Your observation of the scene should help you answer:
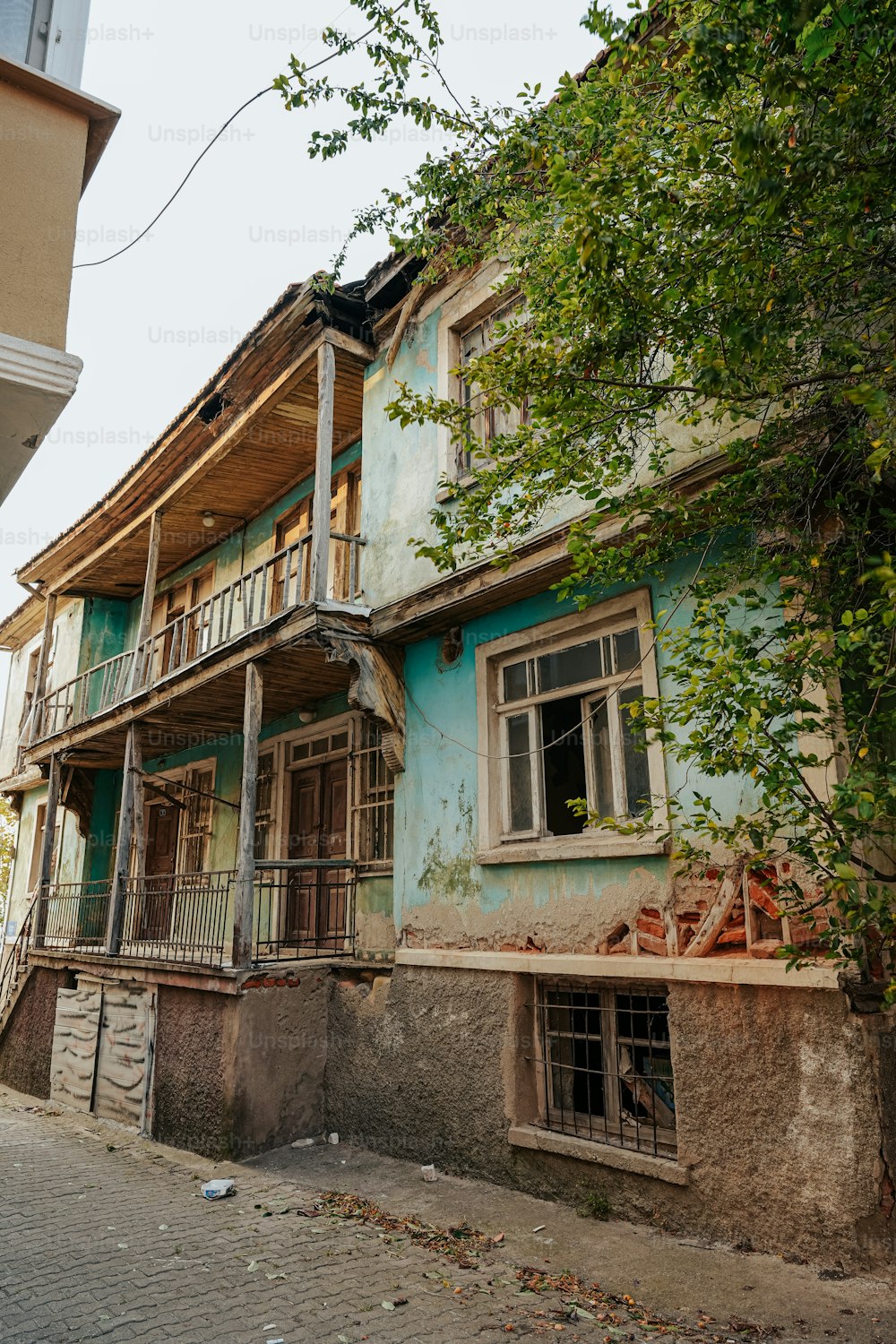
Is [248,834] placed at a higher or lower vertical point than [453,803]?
lower

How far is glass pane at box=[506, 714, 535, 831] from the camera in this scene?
7.53m

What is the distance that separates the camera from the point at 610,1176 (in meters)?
6.06

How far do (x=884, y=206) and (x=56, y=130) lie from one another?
3528mm

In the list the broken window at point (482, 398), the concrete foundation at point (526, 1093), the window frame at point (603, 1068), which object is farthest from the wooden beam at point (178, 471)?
the window frame at point (603, 1068)

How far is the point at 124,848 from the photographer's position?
11.4 meters

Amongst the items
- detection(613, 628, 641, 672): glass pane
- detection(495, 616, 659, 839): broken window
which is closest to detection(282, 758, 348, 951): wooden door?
detection(495, 616, 659, 839): broken window

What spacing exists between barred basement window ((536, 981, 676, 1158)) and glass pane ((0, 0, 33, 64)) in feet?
20.3

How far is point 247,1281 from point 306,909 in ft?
18.0

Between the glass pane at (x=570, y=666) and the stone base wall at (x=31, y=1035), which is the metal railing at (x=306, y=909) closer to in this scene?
the glass pane at (x=570, y=666)

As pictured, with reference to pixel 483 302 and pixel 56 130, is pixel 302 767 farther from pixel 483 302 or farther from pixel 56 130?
pixel 56 130

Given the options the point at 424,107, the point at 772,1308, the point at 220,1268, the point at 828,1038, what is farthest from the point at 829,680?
the point at 220,1268

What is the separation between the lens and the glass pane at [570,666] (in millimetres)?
7145

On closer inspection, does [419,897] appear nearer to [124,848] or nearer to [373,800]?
[373,800]

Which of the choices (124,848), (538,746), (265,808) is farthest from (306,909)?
(538,746)
